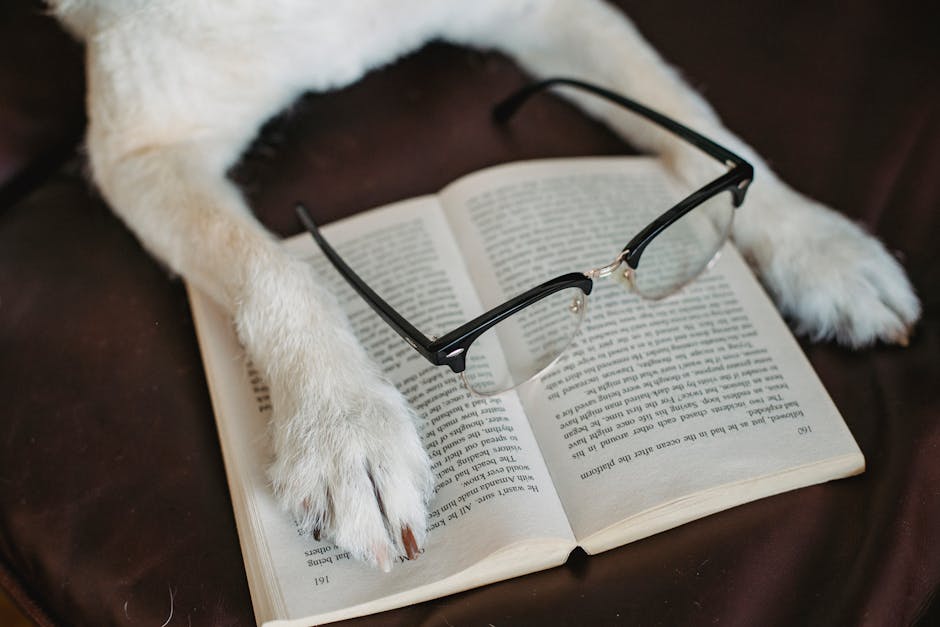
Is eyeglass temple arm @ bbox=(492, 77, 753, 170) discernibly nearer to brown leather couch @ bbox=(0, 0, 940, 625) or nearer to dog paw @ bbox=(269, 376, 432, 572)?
brown leather couch @ bbox=(0, 0, 940, 625)

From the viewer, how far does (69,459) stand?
672mm

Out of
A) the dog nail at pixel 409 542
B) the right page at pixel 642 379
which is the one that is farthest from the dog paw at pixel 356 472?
the right page at pixel 642 379

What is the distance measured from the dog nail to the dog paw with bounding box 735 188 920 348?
0.43 metres

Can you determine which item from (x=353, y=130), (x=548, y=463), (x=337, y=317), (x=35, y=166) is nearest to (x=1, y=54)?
(x=35, y=166)

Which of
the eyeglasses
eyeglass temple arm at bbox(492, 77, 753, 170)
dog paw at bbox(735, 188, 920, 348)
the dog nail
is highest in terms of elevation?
eyeglass temple arm at bbox(492, 77, 753, 170)

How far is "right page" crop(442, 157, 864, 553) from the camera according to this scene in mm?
601

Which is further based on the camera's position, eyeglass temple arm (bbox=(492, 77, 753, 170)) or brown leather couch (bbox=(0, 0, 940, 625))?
eyeglass temple arm (bbox=(492, 77, 753, 170))

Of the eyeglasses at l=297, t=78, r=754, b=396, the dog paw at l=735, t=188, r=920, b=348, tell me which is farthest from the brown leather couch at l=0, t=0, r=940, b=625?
the eyeglasses at l=297, t=78, r=754, b=396

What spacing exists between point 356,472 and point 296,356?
12cm

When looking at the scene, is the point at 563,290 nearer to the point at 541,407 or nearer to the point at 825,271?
the point at 541,407

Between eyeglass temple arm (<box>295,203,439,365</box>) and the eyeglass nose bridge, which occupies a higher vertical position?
eyeglass temple arm (<box>295,203,439,365</box>)

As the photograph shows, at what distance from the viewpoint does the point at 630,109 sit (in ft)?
2.68

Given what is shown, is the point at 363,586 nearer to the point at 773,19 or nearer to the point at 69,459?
the point at 69,459

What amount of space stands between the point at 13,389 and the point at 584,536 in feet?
1.79
